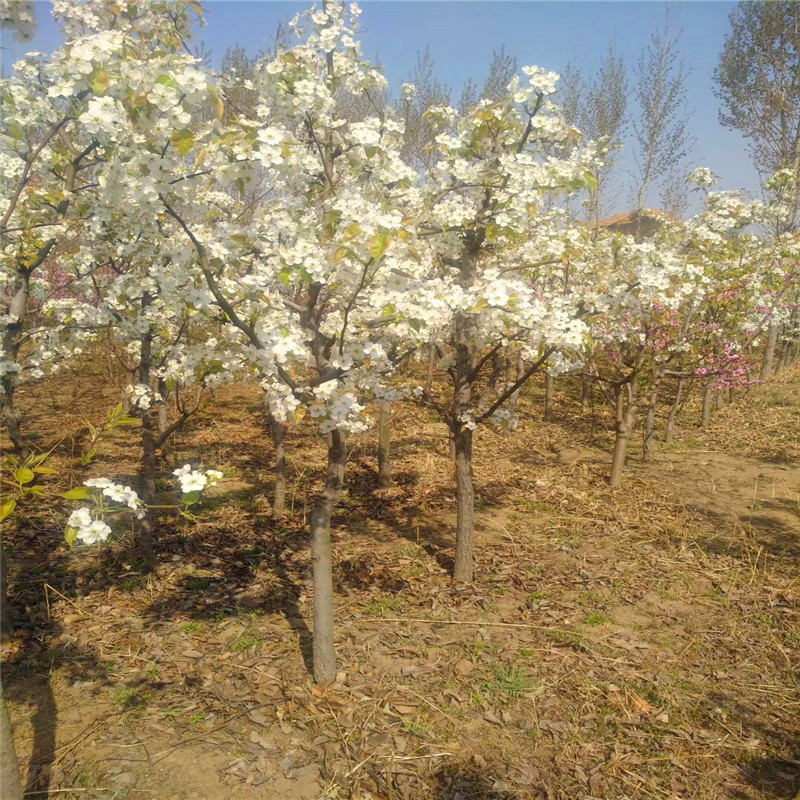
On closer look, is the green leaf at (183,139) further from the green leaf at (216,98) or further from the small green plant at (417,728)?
the small green plant at (417,728)

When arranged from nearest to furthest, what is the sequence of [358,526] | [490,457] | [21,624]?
[21,624] < [358,526] < [490,457]

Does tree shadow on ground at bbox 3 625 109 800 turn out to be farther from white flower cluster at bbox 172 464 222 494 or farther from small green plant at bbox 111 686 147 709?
white flower cluster at bbox 172 464 222 494

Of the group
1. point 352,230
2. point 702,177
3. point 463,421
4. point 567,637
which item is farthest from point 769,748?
point 702,177

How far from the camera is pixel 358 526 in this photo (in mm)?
6910

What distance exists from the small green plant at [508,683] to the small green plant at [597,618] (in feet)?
3.15

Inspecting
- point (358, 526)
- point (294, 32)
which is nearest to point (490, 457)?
point (358, 526)

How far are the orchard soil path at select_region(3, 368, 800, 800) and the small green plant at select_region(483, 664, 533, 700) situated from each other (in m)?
0.02

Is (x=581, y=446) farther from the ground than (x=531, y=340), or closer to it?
closer to it

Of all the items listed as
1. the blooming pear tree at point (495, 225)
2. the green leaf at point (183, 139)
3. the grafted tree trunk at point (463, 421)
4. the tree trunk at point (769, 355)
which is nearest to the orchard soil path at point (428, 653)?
the grafted tree trunk at point (463, 421)

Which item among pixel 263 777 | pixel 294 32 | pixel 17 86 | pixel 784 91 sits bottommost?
pixel 263 777

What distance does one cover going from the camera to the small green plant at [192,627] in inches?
184

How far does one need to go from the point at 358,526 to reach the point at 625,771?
3991mm

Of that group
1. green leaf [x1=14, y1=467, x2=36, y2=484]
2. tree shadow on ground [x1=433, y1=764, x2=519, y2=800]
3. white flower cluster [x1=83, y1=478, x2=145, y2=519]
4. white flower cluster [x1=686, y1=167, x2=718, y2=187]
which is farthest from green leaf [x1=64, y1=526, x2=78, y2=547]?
white flower cluster [x1=686, y1=167, x2=718, y2=187]

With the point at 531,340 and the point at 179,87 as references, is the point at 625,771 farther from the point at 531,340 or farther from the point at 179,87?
the point at 179,87
